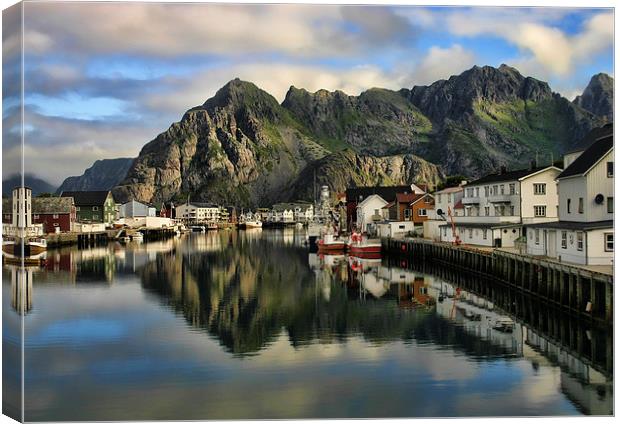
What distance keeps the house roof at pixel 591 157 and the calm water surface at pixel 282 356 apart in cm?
788

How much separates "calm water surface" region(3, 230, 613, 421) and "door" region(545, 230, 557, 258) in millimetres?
4334

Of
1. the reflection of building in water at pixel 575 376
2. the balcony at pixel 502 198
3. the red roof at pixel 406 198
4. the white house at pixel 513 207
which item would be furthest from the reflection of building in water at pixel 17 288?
the red roof at pixel 406 198

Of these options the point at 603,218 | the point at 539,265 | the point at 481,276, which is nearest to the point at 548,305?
the point at 539,265

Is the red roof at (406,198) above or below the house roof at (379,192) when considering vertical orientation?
below

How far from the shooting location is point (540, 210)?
5434 cm

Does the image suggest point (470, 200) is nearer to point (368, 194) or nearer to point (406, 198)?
point (406, 198)

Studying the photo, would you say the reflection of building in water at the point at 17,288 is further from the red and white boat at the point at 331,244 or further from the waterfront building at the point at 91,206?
the waterfront building at the point at 91,206

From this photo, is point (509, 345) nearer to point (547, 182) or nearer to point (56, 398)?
point (56, 398)

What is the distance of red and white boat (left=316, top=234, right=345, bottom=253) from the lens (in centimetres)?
7669

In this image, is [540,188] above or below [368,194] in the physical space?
below

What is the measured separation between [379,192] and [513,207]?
4784 centimetres

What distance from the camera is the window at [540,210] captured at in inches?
2132

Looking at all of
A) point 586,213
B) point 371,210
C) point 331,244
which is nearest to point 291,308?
point 586,213

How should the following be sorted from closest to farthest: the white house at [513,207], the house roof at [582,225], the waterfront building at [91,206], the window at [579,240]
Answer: the house roof at [582,225] < the window at [579,240] < the white house at [513,207] < the waterfront building at [91,206]
